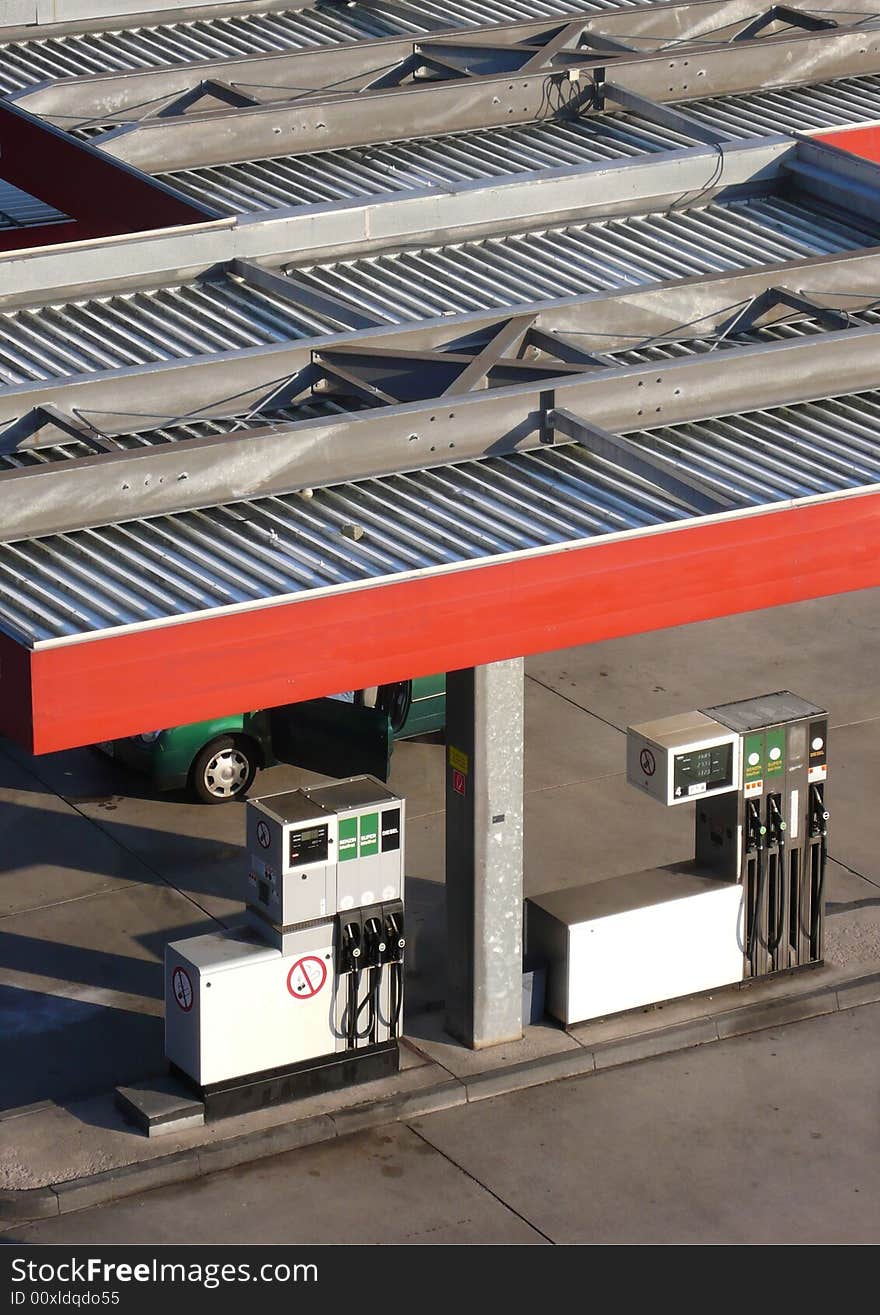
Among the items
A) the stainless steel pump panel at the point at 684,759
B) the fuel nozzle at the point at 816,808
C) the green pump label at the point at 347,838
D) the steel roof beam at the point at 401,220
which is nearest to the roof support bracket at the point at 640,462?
the stainless steel pump panel at the point at 684,759

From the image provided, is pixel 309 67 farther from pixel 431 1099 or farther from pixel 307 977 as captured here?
pixel 431 1099

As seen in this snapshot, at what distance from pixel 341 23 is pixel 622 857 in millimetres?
8156

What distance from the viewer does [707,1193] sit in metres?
12.0

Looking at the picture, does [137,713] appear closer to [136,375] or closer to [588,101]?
[136,375]

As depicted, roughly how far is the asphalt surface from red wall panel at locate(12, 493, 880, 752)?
2.86 m

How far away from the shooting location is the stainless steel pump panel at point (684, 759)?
43.7ft

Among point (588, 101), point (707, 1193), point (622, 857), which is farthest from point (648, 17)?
point (707, 1193)

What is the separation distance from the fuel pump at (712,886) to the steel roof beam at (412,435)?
6.73ft

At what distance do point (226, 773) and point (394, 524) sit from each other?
17.5 feet

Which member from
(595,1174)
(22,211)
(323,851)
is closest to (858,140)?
(22,211)

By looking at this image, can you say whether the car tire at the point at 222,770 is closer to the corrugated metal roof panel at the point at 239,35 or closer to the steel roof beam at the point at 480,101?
the steel roof beam at the point at 480,101

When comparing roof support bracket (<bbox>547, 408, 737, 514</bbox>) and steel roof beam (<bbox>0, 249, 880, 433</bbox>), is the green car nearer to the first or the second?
steel roof beam (<bbox>0, 249, 880, 433</bbox>)

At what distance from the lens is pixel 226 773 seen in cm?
1653

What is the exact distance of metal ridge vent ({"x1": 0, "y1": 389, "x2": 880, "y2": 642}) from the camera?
10.8 m
